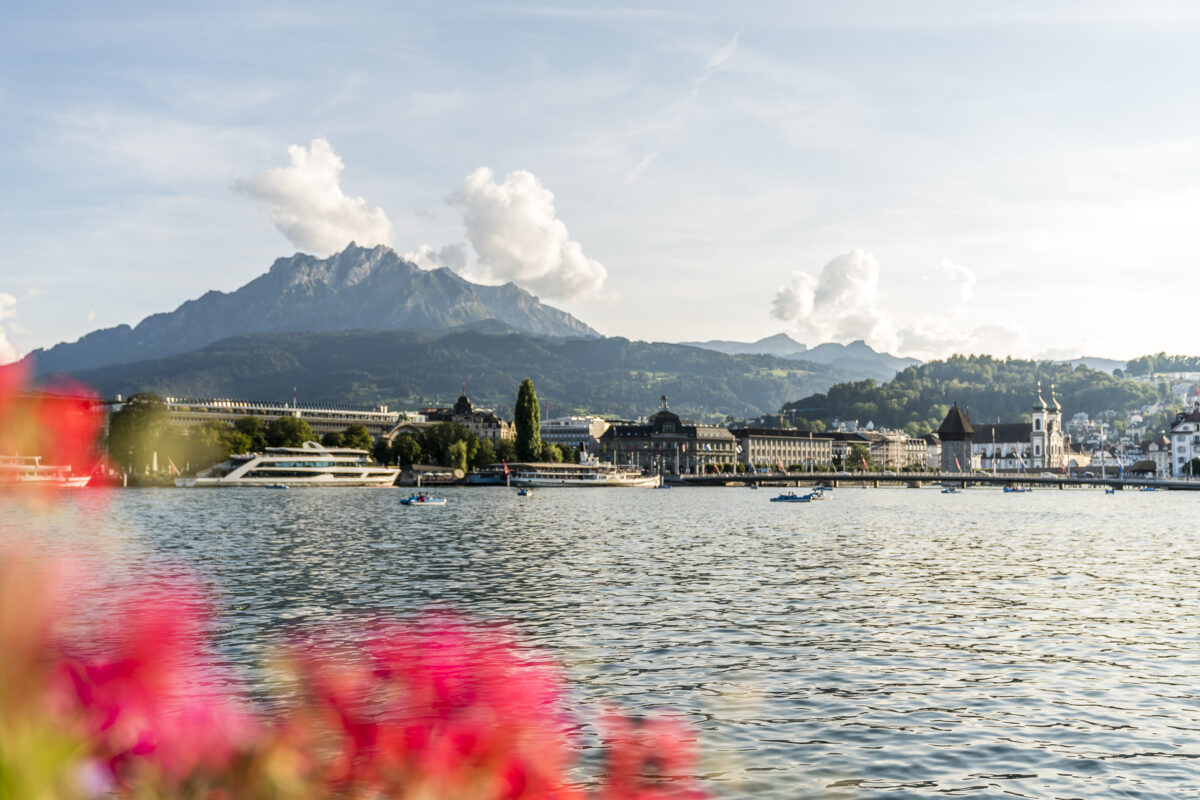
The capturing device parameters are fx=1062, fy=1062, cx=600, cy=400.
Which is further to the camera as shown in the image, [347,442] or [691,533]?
[347,442]

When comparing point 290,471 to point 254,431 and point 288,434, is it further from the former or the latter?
point 254,431

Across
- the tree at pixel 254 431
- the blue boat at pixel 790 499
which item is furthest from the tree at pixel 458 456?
the blue boat at pixel 790 499

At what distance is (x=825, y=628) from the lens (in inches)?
1107

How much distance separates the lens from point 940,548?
58.1m

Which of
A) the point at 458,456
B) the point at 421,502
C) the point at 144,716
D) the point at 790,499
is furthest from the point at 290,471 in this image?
the point at 144,716

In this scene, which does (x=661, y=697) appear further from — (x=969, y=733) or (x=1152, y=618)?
(x=1152, y=618)

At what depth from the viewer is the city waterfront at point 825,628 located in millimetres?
16141

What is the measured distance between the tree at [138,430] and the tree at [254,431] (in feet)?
51.1

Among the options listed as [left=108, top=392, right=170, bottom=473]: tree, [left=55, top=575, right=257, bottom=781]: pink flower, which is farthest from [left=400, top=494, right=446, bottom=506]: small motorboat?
[left=55, top=575, right=257, bottom=781]: pink flower

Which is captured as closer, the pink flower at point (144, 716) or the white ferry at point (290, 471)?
the pink flower at point (144, 716)

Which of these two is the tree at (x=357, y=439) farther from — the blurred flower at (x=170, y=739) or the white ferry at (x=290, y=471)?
the blurred flower at (x=170, y=739)

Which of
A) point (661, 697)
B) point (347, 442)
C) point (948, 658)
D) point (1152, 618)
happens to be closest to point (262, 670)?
point (661, 697)

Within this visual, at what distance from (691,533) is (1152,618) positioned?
39521mm

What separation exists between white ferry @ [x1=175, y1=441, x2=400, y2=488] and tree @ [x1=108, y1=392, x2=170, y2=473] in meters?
7.49
